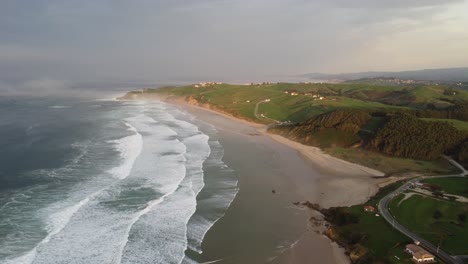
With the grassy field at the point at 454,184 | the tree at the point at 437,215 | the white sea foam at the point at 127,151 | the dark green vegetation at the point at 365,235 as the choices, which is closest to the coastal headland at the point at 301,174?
the dark green vegetation at the point at 365,235

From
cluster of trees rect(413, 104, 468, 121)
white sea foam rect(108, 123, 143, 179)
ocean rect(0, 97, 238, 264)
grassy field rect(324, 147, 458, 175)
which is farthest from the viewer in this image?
cluster of trees rect(413, 104, 468, 121)

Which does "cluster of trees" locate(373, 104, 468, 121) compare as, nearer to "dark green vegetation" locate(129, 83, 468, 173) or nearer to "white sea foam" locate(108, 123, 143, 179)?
"dark green vegetation" locate(129, 83, 468, 173)

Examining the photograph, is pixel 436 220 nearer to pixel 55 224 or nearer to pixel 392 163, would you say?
pixel 392 163

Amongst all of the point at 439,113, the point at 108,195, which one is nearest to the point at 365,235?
the point at 108,195

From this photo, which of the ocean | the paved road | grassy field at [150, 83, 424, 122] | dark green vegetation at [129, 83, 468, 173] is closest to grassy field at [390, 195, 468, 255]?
the paved road

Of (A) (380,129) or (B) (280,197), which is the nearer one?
(B) (280,197)

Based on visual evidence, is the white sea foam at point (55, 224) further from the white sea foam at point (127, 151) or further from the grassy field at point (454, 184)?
the grassy field at point (454, 184)
